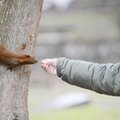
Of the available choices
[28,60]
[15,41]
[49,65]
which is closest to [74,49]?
[49,65]

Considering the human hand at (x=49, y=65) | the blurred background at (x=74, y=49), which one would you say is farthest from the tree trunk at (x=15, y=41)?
the blurred background at (x=74, y=49)

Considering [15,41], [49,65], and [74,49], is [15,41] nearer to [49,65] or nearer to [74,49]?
[49,65]

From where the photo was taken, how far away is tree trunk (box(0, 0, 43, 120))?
4.07m

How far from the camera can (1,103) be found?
4086mm

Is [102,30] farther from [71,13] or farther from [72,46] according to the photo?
[72,46]

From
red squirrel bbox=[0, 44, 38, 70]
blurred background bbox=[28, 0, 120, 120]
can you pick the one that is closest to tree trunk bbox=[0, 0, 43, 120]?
red squirrel bbox=[0, 44, 38, 70]

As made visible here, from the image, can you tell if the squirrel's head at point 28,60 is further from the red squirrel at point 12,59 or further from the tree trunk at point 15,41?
the tree trunk at point 15,41

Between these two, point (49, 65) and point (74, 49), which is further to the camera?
point (74, 49)

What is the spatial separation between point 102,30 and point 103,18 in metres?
1.98

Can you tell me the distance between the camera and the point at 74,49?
2075 centimetres

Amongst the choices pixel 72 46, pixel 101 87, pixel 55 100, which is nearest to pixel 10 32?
pixel 101 87

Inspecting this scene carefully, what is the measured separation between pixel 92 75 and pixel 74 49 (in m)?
16.4

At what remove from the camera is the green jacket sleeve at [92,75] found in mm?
4281

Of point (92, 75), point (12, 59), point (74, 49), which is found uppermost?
point (12, 59)
